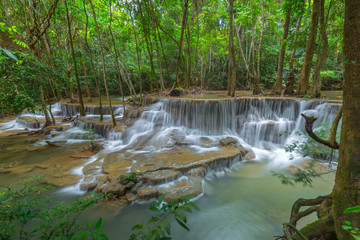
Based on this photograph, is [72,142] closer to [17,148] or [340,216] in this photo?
[17,148]

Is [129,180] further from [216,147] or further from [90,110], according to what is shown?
[90,110]

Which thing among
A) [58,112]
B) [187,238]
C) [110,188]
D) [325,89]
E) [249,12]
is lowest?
[187,238]

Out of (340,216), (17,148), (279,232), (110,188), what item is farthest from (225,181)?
(17,148)

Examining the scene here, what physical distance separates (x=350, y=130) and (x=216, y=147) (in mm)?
5084

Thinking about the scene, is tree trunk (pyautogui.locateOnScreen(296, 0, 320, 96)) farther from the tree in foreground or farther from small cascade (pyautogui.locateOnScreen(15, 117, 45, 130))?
small cascade (pyautogui.locateOnScreen(15, 117, 45, 130))

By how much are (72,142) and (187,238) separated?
6.92 meters

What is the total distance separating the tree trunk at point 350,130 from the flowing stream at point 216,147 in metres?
1.85

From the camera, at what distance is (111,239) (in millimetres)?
3137

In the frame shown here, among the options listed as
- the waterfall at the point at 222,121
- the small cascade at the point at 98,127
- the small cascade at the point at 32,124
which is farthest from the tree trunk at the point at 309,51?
the small cascade at the point at 32,124

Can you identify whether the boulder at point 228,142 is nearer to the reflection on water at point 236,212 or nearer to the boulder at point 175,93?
the reflection on water at point 236,212

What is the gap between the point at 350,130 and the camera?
1.47m

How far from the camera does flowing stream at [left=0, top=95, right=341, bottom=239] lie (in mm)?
3477

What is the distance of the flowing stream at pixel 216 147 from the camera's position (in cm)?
348

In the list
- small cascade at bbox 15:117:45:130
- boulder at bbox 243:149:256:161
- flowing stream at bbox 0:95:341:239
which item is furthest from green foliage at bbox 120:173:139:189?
small cascade at bbox 15:117:45:130
